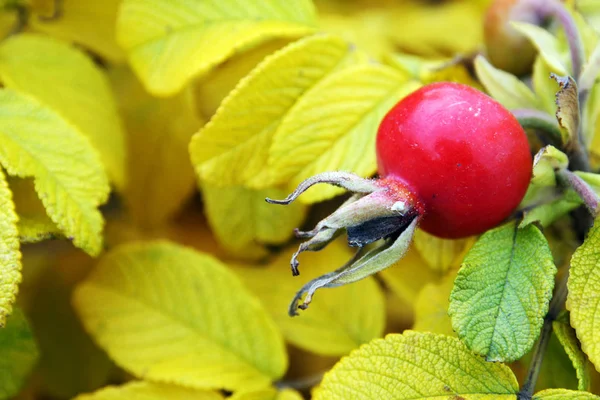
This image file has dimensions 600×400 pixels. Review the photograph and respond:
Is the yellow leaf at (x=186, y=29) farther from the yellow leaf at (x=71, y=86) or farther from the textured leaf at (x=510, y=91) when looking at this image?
the textured leaf at (x=510, y=91)

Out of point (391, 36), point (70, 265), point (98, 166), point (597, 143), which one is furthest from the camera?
point (391, 36)

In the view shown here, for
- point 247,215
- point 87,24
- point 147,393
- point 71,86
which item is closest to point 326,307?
point 247,215

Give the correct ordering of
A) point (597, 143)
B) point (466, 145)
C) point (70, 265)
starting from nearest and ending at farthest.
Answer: point (466, 145)
point (597, 143)
point (70, 265)

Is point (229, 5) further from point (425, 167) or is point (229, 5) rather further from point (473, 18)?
point (473, 18)

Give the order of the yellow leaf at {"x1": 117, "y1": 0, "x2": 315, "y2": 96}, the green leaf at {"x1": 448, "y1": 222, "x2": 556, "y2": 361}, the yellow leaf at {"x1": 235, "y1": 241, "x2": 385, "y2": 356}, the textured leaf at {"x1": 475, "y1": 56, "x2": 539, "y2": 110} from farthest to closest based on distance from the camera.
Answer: the yellow leaf at {"x1": 235, "y1": 241, "x2": 385, "y2": 356}
the yellow leaf at {"x1": 117, "y1": 0, "x2": 315, "y2": 96}
the textured leaf at {"x1": 475, "y1": 56, "x2": 539, "y2": 110}
the green leaf at {"x1": 448, "y1": 222, "x2": 556, "y2": 361}

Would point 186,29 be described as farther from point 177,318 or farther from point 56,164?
point 177,318

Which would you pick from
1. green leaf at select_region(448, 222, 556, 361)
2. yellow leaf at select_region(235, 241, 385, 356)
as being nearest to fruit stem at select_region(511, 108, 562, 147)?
green leaf at select_region(448, 222, 556, 361)

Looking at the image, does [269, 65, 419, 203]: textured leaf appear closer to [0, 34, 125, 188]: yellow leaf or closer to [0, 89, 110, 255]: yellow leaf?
[0, 89, 110, 255]: yellow leaf

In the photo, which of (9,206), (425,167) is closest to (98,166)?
(9,206)
